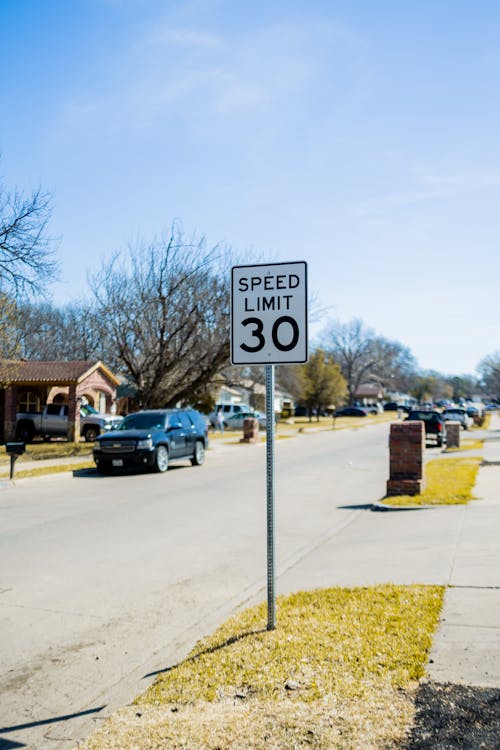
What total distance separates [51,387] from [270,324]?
3569 cm

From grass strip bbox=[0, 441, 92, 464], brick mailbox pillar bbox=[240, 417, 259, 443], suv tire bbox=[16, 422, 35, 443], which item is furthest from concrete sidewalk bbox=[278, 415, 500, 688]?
suv tire bbox=[16, 422, 35, 443]

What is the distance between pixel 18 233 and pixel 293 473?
12510 millimetres

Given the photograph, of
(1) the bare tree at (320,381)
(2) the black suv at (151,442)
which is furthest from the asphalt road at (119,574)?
(1) the bare tree at (320,381)

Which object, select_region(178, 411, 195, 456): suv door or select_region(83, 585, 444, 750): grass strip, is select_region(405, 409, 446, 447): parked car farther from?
select_region(83, 585, 444, 750): grass strip

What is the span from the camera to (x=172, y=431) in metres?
21.9

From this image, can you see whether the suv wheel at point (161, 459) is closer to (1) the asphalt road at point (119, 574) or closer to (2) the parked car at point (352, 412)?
(1) the asphalt road at point (119, 574)

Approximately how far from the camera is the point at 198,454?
23688 mm

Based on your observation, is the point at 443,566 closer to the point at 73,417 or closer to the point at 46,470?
the point at 46,470

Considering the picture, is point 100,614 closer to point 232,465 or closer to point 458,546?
point 458,546

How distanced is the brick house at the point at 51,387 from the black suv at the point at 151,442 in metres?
13.8

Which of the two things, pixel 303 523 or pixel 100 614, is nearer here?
pixel 100 614

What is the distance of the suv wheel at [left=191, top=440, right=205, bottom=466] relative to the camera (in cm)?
2355

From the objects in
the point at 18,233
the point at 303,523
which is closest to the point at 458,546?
the point at 303,523

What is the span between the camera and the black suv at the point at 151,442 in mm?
20328
